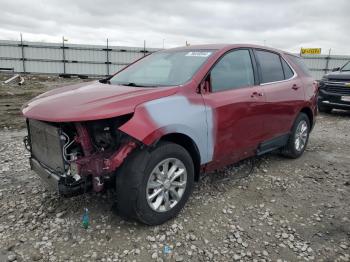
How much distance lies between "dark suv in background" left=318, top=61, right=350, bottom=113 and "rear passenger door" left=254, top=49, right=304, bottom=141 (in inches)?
200

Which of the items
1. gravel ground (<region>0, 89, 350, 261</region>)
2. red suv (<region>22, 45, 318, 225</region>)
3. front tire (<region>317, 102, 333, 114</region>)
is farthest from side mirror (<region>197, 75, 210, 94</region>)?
front tire (<region>317, 102, 333, 114</region>)

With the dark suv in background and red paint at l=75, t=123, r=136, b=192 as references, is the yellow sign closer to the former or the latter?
the dark suv in background

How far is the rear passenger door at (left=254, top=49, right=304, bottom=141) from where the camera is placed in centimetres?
440

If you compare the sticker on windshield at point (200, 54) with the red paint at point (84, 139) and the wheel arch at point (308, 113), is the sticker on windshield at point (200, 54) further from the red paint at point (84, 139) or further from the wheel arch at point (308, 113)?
the wheel arch at point (308, 113)

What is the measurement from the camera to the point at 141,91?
3.18 m

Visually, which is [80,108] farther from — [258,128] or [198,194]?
[258,128]

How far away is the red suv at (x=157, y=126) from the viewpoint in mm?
2896

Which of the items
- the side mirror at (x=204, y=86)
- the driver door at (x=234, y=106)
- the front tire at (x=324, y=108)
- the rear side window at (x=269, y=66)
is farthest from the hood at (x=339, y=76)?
the side mirror at (x=204, y=86)

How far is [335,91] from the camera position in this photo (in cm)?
961

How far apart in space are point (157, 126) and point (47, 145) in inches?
45.4

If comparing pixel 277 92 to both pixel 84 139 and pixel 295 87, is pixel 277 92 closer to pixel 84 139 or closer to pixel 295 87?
pixel 295 87

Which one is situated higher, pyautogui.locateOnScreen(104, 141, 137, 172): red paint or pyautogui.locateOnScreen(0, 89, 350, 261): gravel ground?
pyautogui.locateOnScreen(104, 141, 137, 172): red paint

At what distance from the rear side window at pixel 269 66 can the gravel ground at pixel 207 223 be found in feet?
4.45

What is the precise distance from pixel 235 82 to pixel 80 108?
1.93 meters
